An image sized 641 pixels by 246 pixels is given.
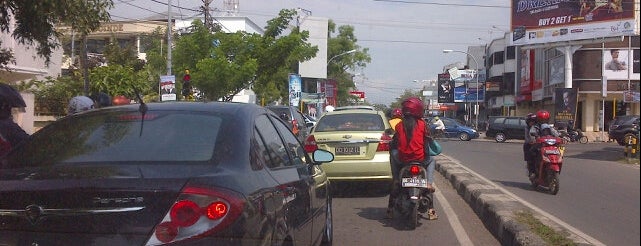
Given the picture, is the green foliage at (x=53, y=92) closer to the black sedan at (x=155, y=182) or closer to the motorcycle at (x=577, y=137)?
the black sedan at (x=155, y=182)

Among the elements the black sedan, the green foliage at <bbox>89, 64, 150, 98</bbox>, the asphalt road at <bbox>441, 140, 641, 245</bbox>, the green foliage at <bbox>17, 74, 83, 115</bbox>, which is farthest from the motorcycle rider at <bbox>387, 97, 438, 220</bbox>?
the green foliage at <bbox>17, 74, 83, 115</bbox>

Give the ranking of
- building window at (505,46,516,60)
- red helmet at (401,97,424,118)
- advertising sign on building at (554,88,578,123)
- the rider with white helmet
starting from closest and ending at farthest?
the rider with white helmet
red helmet at (401,97,424,118)
advertising sign on building at (554,88,578,123)
building window at (505,46,516,60)

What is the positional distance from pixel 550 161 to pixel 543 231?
16.3 feet

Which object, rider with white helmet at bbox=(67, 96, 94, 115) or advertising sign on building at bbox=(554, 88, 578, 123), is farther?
advertising sign on building at bbox=(554, 88, 578, 123)

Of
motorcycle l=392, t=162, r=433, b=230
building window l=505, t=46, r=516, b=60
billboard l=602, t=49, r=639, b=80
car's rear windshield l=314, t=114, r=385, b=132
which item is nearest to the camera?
billboard l=602, t=49, r=639, b=80

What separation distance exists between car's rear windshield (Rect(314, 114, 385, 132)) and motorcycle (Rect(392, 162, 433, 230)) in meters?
3.03

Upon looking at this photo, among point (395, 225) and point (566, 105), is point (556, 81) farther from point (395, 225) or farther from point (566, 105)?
point (395, 225)

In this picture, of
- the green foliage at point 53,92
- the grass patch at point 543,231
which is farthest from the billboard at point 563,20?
the grass patch at point 543,231

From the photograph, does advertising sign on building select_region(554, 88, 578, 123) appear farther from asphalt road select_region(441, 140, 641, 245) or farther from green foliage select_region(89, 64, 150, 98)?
green foliage select_region(89, 64, 150, 98)

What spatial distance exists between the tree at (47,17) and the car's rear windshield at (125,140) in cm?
309

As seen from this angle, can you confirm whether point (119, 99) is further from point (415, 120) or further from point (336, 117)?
point (336, 117)

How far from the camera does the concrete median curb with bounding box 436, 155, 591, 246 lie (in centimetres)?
620

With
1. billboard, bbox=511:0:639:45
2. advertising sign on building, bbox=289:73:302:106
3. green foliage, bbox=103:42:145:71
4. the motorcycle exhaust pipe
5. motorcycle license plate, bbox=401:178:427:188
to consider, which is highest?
billboard, bbox=511:0:639:45

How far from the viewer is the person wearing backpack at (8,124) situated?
487 cm
